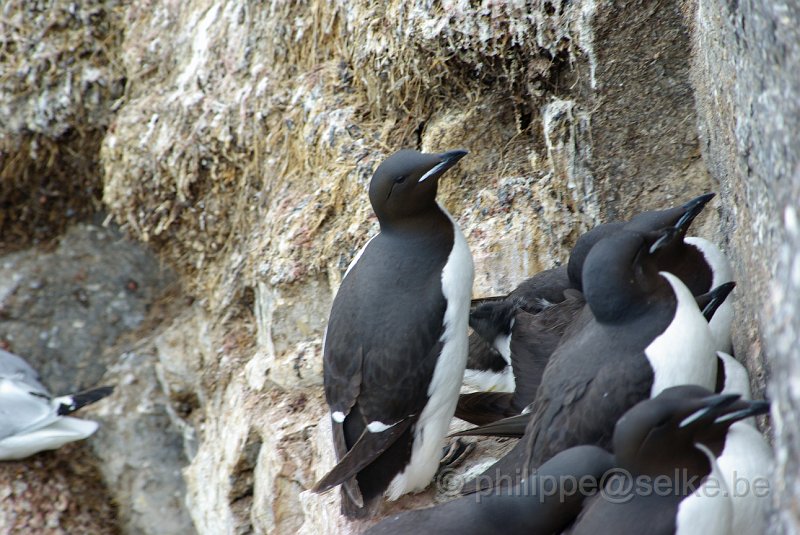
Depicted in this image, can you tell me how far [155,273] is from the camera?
7043 mm

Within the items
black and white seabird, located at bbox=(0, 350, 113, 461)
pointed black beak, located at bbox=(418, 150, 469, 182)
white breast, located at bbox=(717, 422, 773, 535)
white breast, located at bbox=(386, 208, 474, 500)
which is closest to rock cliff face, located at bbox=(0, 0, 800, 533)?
white breast, located at bbox=(386, 208, 474, 500)

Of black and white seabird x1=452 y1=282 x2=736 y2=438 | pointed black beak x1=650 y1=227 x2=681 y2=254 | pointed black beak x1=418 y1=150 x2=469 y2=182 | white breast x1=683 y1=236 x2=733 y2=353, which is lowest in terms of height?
black and white seabird x1=452 y1=282 x2=736 y2=438

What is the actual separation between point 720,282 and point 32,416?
4502 millimetres

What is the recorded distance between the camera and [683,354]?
2.74 meters

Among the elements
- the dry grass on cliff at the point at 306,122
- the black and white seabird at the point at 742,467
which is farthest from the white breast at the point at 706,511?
the dry grass on cliff at the point at 306,122

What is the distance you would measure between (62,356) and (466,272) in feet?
14.3

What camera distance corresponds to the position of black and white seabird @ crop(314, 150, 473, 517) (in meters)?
3.34

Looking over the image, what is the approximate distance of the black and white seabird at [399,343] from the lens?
3.34 m

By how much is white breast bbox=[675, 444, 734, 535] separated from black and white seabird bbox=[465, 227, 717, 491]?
15.6 inches

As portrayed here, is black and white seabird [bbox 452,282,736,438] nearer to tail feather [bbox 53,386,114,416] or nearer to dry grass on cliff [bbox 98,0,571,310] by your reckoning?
dry grass on cliff [bbox 98,0,571,310]

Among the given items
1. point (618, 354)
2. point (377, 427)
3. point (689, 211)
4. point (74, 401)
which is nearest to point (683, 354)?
point (618, 354)

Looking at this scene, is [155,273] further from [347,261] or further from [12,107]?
[347,261]

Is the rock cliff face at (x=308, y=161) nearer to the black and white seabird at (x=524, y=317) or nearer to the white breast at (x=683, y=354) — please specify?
the white breast at (x=683, y=354)

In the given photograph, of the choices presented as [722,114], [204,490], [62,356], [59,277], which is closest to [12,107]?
[59,277]
